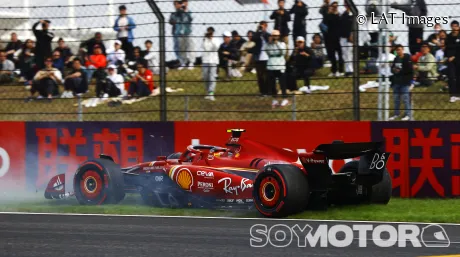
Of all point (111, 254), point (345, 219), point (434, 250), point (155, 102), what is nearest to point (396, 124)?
point (345, 219)

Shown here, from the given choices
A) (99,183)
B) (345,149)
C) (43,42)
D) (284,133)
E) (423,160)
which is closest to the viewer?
(345,149)

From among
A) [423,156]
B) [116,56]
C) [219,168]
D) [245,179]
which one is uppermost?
[116,56]

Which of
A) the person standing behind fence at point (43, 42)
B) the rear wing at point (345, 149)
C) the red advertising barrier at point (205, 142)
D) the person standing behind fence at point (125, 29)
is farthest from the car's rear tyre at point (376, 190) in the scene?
the person standing behind fence at point (43, 42)

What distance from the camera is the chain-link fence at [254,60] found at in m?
12.4

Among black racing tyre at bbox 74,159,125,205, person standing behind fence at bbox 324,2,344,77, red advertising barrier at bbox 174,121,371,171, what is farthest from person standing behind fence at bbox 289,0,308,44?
black racing tyre at bbox 74,159,125,205

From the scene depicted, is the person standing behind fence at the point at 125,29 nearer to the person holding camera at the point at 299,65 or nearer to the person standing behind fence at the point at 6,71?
the person standing behind fence at the point at 6,71

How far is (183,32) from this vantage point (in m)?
13.0

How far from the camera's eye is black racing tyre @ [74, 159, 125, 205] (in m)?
11.2

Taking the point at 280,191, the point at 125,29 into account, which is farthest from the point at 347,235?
the point at 125,29

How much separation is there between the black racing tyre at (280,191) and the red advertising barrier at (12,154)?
4840 mm

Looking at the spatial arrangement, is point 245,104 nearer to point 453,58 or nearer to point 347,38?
point 347,38

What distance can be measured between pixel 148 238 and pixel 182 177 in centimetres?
260

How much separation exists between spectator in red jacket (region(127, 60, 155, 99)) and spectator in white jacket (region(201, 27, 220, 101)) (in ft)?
2.68

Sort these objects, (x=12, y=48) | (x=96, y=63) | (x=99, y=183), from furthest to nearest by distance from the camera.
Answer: (x=12, y=48) → (x=96, y=63) → (x=99, y=183)
